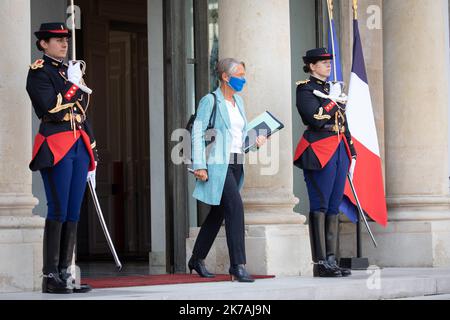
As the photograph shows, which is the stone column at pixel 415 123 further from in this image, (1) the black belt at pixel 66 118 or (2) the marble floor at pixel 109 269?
(1) the black belt at pixel 66 118

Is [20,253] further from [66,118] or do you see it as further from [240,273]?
[240,273]

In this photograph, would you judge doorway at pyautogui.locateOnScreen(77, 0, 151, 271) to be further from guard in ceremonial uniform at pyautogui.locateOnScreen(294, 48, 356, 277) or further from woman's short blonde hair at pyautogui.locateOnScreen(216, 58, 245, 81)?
woman's short blonde hair at pyautogui.locateOnScreen(216, 58, 245, 81)

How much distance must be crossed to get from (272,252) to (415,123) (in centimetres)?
311

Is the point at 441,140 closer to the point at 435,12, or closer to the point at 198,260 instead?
the point at 435,12

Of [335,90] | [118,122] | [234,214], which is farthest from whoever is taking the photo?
[118,122]

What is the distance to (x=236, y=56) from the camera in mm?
12016

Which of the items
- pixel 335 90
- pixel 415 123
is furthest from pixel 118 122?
pixel 335 90

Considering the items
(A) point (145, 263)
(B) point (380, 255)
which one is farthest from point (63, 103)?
(A) point (145, 263)

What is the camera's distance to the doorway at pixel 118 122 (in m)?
18.2

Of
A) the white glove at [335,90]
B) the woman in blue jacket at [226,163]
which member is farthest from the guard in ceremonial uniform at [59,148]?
the white glove at [335,90]

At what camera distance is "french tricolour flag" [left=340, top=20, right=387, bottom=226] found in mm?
12852

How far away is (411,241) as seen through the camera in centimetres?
1373

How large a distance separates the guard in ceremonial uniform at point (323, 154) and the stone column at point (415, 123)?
8.18 ft

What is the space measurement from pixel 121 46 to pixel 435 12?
20.9ft
